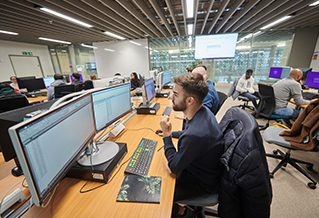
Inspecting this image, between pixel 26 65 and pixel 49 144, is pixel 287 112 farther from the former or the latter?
pixel 26 65

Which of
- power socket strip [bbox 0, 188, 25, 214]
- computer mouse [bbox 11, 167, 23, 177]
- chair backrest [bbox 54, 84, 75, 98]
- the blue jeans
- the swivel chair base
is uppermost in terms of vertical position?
chair backrest [bbox 54, 84, 75, 98]

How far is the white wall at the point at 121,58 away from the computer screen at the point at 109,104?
587 centimetres

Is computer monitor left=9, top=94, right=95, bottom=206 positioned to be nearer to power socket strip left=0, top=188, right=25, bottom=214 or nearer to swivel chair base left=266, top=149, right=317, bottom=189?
power socket strip left=0, top=188, right=25, bottom=214

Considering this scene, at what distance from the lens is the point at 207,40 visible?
5.19 metres

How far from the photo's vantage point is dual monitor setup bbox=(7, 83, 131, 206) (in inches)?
18.0

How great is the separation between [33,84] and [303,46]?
10547 millimetres

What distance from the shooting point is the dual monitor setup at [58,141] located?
1.50 ft

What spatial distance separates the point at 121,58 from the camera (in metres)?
7.31

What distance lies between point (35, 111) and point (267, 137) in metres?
2.48

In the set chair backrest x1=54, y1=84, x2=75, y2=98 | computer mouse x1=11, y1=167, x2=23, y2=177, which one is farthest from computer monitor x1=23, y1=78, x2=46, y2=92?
computer mouse x1=11, y1=167, x2=23, y2=177

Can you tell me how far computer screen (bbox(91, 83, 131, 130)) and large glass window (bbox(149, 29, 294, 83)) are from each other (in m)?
5.62

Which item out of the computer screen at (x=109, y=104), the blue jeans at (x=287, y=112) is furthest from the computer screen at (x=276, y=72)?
the computer screen at (x=109, y=104)

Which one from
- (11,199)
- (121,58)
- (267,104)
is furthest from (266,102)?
(121,58)

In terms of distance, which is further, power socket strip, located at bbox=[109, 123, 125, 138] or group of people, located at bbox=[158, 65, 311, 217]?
power socket strip, located at bbox=[109, 123, 125, 138]
